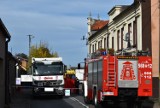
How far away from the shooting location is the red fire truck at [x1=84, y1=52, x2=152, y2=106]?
2166cm

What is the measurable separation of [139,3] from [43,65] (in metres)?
9.73

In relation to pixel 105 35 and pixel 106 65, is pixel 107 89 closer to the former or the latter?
pixel 106 65

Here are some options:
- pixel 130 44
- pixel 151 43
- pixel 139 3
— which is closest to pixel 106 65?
pixel 151 43

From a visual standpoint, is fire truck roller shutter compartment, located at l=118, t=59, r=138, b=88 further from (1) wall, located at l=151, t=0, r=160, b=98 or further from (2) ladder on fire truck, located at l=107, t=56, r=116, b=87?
(1) wall, located at l=151, t=0, r=160, b=98

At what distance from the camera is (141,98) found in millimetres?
22312

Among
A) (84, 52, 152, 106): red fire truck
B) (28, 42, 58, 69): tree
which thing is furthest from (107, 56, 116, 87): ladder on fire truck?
(28, 42, 58, 69): tree

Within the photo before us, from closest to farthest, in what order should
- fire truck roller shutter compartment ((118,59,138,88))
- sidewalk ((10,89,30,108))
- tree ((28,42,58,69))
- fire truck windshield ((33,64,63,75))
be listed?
1. fire truck roller shutter compartment ((118,59,138,88))
2. sidewalk ((10,89,30,108))
3. fire truck windshield ((33,64,63,75))
4. tree ((28,42,58,69))

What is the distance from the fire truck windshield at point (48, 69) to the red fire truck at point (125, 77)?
998cm

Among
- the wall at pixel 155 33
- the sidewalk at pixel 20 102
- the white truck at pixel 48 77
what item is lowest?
the sidewalk at pixel 20 102

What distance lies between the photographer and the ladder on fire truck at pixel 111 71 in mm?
21642

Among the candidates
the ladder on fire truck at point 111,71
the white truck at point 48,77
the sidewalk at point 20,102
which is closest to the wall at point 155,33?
the white truck at point 48,77

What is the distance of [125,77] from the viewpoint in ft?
72.0

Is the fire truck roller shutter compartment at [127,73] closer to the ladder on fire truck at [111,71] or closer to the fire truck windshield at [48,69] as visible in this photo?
the ladder on fire truck at [111,71]

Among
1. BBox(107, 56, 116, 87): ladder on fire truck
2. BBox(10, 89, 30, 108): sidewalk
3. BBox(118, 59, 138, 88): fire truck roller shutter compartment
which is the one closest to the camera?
BBox(107, 56, 116, 87): ladder on fire truck
